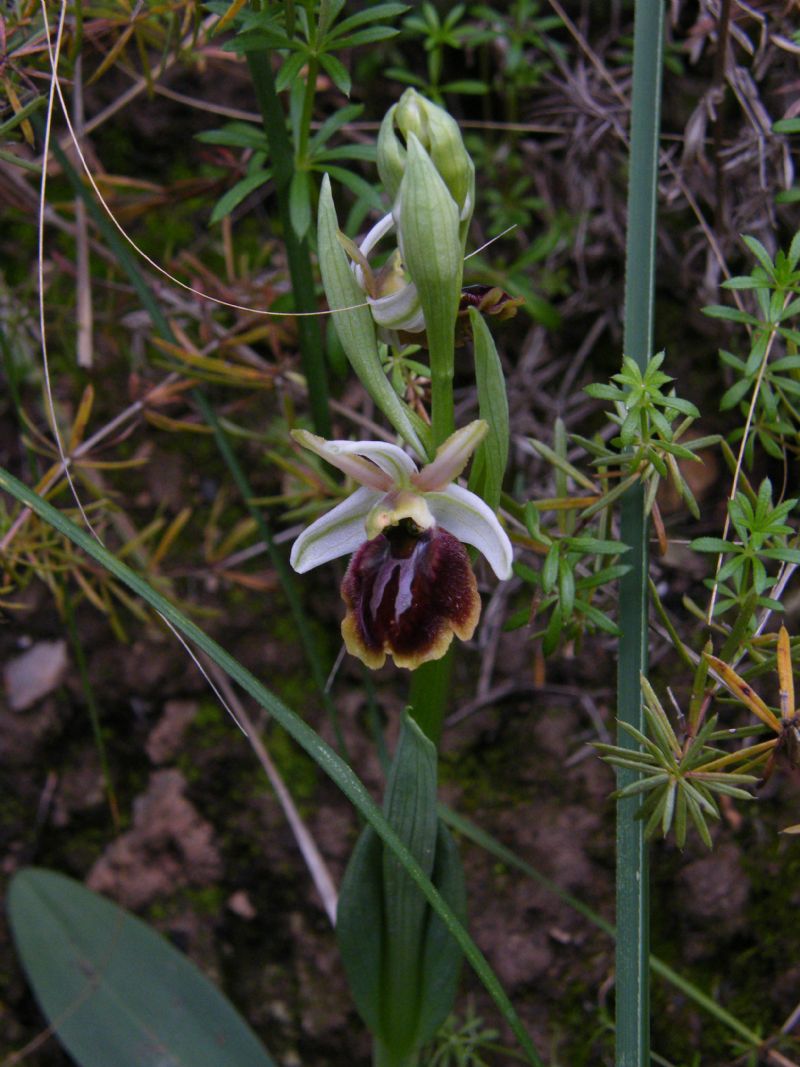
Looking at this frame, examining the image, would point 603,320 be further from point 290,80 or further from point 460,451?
point 460,451

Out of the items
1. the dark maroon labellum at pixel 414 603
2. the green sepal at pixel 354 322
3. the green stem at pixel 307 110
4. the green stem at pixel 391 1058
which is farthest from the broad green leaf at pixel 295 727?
the green stem at pixel 307 110

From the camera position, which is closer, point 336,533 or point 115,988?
point 336,533

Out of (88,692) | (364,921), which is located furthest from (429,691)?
(88,692)

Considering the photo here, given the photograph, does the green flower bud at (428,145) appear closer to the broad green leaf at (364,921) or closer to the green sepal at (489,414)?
the green sepal at (489,414)

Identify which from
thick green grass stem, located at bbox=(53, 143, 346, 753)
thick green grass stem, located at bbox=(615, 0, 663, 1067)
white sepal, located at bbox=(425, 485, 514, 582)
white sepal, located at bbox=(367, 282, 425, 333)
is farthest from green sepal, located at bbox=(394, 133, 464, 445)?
thick green grass stem, located at bbox=(53, 143, 346, 753)

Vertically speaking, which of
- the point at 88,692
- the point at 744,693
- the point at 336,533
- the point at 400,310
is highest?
the point at 400,310

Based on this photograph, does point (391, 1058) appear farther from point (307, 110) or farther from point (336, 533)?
point (307, 110)
